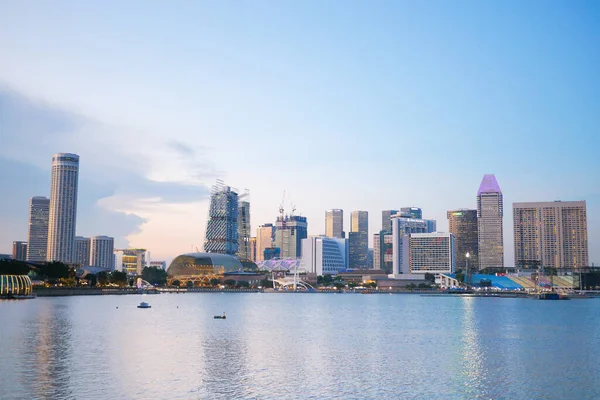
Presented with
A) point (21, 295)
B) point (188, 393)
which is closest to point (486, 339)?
point (188, 393)

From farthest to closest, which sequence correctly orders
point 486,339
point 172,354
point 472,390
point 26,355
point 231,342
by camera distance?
point 486,339 < point 231,342 < point 172,354 < point 26,355 < point 472,390

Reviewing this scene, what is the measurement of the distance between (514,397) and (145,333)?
51.0 m

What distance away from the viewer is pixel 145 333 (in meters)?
80.6

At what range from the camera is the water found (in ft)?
142

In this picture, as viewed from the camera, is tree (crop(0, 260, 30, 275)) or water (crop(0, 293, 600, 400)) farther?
tree (crop(0, 260, 30, 275))

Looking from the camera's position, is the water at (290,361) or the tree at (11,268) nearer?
the water at (290,361)

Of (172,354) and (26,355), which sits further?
(172,354)

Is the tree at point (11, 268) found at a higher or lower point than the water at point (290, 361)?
higher

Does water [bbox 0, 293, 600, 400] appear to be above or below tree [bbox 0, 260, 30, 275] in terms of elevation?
below

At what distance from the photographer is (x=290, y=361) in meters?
56.9

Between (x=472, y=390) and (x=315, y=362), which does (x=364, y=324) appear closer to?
(x=315, y=362)

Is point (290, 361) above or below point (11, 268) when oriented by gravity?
below

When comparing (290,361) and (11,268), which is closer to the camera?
(290,361)

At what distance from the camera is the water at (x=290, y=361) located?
43.2 meters
